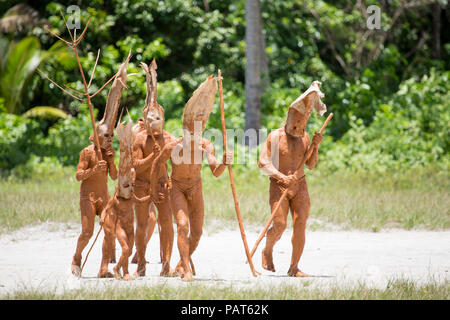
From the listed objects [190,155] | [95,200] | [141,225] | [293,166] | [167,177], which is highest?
[190,155]

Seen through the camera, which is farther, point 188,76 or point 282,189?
point 188,76

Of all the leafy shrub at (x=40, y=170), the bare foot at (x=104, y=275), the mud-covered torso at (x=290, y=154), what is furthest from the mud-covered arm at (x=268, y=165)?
the leafy shrub at (x=40, y=170)

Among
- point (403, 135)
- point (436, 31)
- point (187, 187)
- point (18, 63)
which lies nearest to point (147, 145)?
point (187, 187)

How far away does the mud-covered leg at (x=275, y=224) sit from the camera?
299 inches

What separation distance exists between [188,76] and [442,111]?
7.10m

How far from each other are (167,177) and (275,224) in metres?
1.31

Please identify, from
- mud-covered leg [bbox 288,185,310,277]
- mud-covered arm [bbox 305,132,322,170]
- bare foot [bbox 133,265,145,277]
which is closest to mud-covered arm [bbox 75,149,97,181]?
bare foot [bbox 133,265,145,277]

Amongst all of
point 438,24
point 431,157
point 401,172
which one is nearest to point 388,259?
point 401,172

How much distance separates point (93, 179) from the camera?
7.75m

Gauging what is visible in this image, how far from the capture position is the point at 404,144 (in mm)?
16656

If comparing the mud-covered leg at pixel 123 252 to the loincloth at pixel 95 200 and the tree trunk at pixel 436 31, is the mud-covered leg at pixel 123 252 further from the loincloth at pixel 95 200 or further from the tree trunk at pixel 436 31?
the tree trunk at pixel 436 31

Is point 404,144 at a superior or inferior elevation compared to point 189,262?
superior

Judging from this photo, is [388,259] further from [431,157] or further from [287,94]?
[287,94]

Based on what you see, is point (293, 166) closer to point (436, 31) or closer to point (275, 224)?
point (275, 224)
